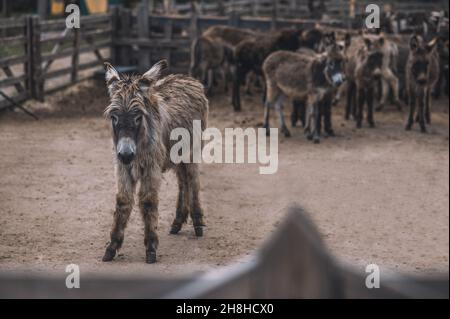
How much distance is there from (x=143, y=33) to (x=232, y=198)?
882 cm

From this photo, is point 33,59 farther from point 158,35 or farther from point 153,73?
point 153,73

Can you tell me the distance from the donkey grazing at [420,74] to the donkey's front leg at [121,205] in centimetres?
789

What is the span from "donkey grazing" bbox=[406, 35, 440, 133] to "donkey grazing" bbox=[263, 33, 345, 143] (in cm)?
152

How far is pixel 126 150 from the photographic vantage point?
5.91 meters

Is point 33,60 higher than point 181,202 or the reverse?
higher

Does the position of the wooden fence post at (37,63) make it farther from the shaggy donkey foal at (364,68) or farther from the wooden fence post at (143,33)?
the shaggy donkey foal at (364,68)

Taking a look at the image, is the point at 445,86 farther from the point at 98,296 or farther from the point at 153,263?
the point at 98,296

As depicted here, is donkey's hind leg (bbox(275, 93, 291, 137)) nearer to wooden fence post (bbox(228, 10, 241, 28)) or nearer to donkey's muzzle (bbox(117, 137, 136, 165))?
wooden fence post (bbox(228, 10, 241, 28))

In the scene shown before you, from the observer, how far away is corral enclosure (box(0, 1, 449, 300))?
709cm

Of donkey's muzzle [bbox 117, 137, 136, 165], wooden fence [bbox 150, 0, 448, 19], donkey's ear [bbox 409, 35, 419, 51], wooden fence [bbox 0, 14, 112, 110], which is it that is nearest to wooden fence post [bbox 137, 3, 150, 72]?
wooden fence [bbox 0, 14, 112, 110]

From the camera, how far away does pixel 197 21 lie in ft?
57.5

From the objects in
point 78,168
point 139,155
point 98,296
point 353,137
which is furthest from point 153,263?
point 353,137

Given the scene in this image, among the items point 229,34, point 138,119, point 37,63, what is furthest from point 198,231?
point 229,34

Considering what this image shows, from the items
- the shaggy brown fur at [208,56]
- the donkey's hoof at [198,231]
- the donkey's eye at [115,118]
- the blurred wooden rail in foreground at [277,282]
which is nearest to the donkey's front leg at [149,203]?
the donkey's eye at [115,118]
